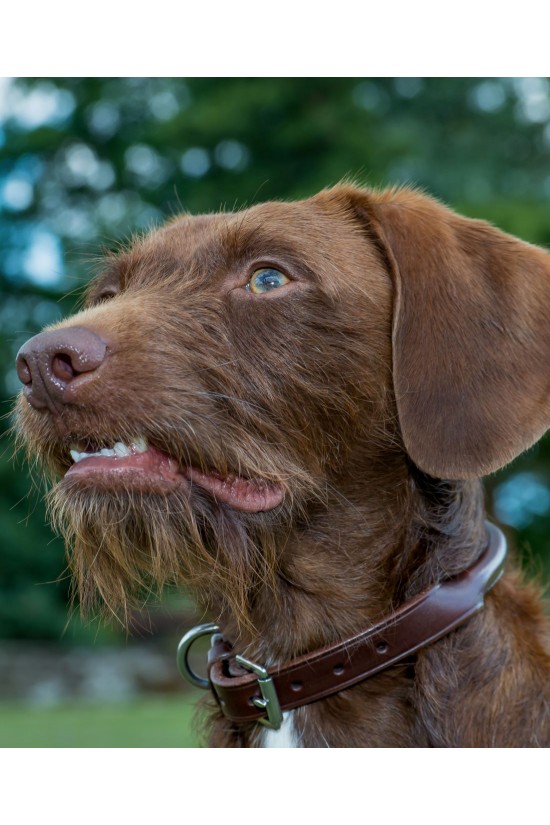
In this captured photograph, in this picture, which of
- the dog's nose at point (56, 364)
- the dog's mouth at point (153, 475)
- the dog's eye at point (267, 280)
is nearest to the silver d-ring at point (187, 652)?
the dog's mouth at point (153, 475)

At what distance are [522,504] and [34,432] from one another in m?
11.7

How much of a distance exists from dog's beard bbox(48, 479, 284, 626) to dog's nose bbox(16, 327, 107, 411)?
26cm

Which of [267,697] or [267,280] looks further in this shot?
[267,280]

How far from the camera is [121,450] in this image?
245 cm

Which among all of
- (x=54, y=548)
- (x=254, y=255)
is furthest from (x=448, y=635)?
(x=54, y=548)

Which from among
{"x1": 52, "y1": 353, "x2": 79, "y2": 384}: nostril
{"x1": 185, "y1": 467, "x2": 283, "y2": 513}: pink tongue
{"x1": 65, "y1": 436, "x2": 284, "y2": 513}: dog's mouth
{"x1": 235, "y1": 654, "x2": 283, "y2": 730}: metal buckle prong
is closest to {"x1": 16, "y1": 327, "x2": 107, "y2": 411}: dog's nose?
{"x1": 52, "y1": 353, "x2": 79, "y2": 384}: nostril

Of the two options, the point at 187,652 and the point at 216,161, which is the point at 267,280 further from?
the point at 216,161

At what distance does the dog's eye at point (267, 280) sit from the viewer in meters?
2.65

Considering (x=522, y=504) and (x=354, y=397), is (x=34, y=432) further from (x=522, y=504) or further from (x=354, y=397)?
(x=522, y=504)

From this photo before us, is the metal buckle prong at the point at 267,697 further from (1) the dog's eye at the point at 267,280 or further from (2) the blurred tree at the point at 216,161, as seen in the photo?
(2) the blurred tree at the point at 216,161

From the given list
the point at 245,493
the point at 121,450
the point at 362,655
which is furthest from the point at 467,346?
the point at 121,450

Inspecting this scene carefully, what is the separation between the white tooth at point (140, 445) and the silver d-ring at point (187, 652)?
0.64 metres

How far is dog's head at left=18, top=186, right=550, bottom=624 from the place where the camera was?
242 centimetres

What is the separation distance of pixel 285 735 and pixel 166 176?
13085 millimetres
